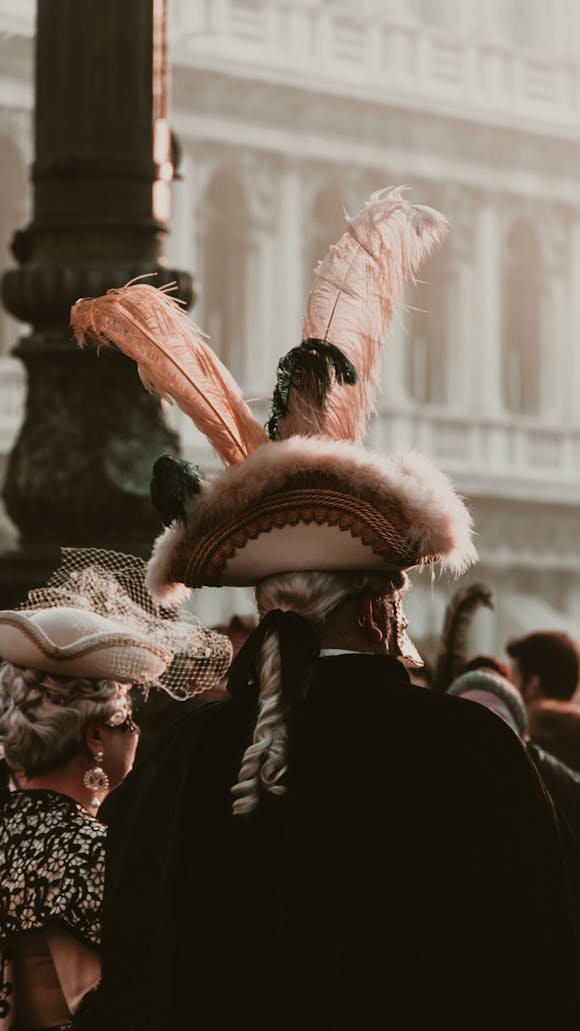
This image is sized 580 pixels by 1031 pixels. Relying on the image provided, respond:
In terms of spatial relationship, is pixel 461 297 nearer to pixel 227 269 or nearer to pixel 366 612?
pixel 227 269

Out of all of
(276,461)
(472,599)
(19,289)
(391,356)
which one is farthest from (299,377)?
(391,356)

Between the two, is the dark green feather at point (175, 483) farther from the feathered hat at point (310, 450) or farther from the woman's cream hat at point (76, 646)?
the woman's cream hat at point (76, 646)

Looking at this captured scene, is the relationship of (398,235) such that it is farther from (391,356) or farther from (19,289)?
(391,356)

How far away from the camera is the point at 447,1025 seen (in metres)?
3.35

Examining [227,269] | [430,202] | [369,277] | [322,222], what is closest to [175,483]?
[369,277]

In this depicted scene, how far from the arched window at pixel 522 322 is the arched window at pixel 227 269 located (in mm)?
4273

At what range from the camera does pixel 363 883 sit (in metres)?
3.40

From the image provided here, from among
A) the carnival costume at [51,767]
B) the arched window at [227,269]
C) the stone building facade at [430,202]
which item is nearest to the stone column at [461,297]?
the stone building facade at [430,202]

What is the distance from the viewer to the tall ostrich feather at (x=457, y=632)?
7.92m

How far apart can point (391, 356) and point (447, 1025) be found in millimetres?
26372

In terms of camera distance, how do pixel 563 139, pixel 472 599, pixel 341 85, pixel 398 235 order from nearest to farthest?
pixel 398 235, pixel 472 599, pixel 341 85, pixel 563 139

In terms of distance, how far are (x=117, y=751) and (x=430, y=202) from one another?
27015 millimetres

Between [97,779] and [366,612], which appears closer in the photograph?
[366,612]

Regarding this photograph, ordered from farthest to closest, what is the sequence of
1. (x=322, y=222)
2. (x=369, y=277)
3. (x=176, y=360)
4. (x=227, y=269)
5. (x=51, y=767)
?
(x=322, y=222) < (x=227, y=269) < (x=51, y=767) < (x=369, y=277) < (x=176, y=360)
